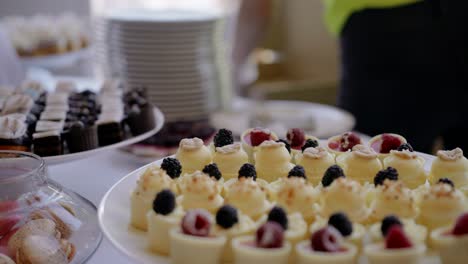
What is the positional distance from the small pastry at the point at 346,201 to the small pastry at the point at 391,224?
49 millimetres

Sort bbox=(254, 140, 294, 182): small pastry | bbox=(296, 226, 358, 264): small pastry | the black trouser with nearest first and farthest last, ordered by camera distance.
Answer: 1. bbox=(296, 226, 358, 264): small pastry
2. bbox=(254, 140, 294, 182): small pastry
3. the black trouser

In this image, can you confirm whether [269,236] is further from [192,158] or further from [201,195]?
[192,158]

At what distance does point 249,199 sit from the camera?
3.23ft

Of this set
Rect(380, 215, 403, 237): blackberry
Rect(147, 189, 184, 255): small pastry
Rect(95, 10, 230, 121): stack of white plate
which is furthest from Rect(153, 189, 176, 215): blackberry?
Rect(95, 10, 230, 121): stack of white plate

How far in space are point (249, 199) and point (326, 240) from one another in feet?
0.56

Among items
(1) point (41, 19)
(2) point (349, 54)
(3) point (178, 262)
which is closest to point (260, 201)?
(3) point (178, 262)

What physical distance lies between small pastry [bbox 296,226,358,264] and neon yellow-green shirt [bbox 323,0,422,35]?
1475 millimetres

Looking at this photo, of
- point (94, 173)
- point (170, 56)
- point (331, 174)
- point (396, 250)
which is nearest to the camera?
point (396, 250)

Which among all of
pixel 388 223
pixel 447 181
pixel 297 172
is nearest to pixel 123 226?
pixel 297 172

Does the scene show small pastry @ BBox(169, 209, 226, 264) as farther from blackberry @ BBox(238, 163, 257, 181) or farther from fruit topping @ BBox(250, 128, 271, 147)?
fruit topping @ BBox(250, 128, 271, 147)

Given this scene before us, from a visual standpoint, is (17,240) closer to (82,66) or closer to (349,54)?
(349,54)

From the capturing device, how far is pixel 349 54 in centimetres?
239

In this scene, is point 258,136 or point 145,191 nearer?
point 145,191

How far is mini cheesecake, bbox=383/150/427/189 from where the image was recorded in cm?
113
